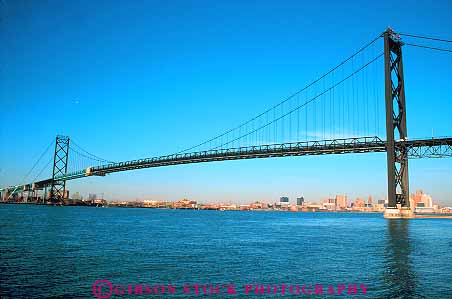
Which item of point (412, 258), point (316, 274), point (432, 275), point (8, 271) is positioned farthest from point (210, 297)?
point (412, 258)

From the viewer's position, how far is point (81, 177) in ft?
319

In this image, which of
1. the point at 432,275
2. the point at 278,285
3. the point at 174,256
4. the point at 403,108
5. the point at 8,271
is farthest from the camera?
the point at 403,108

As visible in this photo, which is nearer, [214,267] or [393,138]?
[214,267]

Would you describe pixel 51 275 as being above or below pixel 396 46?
below

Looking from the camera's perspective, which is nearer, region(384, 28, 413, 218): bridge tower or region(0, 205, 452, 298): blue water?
region(0, 205, 452, 298): blue water

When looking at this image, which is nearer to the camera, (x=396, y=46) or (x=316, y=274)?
(x=316, y=274)

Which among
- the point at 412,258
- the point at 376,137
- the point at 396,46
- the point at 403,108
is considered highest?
the point at 396,46

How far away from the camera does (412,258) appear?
1823cm

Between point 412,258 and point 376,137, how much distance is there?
35.1 metres

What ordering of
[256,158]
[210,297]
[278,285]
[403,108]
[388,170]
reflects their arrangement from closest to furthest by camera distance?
[210,297], [278,285], [388,170], [403,108], [256,158]

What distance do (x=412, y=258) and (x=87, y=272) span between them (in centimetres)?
1445

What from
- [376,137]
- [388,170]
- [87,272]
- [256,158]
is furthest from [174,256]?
[256,158]

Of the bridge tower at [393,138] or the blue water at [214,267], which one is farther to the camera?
the bridge tower at [393,138]

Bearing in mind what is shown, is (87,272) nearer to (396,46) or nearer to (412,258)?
(412,258)
